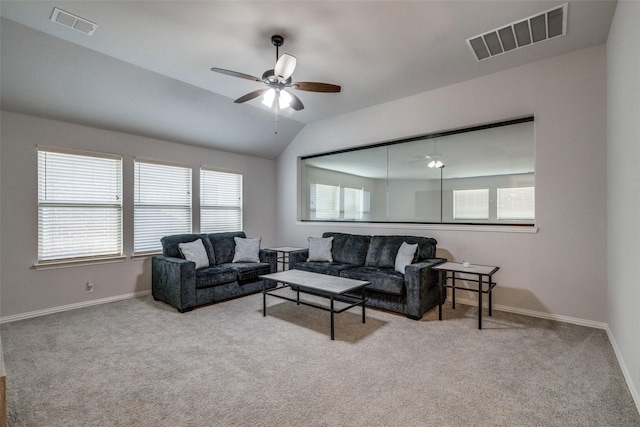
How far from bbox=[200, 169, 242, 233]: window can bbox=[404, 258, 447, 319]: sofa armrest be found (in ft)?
12.1

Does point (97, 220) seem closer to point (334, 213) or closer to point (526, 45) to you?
point (334, 213)

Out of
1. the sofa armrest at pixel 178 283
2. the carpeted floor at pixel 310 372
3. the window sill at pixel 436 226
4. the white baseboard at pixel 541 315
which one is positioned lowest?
the carpeted floor at pixel 310 372

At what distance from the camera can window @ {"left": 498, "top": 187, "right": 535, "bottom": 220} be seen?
3623 mm

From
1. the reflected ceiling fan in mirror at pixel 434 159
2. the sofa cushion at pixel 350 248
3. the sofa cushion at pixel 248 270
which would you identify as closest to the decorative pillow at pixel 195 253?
the sofa cushion at pixel 248 270

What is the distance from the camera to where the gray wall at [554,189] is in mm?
3188

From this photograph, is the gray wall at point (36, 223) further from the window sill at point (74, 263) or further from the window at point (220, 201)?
the window at point (220, 201)

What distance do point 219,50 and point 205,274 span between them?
9.00 feet

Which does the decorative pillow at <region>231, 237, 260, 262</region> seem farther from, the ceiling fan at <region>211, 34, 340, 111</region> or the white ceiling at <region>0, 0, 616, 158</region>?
the ceiling fan at <region>211, 34, 340, 111</region>

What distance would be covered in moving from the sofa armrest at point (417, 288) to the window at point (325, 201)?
2358 millimetres

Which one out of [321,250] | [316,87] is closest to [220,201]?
Result: [321,250]

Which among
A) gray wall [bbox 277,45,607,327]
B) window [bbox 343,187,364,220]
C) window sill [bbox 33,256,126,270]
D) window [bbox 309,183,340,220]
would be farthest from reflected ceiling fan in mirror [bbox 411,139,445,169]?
window sill [bbox 33,256,126,270]

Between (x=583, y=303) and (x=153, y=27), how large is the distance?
206 inches

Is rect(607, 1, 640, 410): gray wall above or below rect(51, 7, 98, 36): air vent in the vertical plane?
below

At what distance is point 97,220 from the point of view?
4.19 metres
